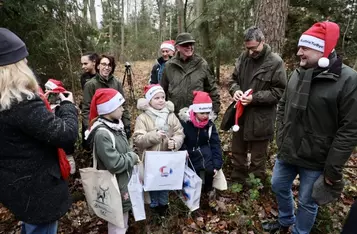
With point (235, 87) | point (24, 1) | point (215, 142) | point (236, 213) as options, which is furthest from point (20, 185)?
point (24, 1)

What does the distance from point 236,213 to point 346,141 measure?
1823 millimetres

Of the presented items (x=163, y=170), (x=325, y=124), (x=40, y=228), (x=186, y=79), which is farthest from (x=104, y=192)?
(x=325, y=124)

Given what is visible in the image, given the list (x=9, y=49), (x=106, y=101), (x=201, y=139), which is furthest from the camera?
(x=201, y=139)

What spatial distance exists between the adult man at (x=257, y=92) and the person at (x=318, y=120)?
2.19 ft

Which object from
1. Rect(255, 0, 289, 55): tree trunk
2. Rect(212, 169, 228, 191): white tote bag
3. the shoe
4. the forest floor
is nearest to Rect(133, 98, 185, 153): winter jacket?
Rect(212, 169, 228, 191): white tote bag

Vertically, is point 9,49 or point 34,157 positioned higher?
point 9,49

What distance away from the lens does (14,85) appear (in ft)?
5.98

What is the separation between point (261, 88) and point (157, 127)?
160 centimetres

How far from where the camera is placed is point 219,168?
3.79 meters

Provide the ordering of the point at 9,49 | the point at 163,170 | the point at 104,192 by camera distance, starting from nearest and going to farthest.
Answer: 1. the point at 9,49
2. the point at 104,192
3. the point at 163,170

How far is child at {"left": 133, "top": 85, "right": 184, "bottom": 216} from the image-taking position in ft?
11.2

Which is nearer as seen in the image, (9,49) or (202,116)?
(9,49)

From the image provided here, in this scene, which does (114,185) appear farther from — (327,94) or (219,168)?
(327,94)

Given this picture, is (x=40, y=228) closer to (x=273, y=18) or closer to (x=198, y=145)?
(x=198, y=145)
